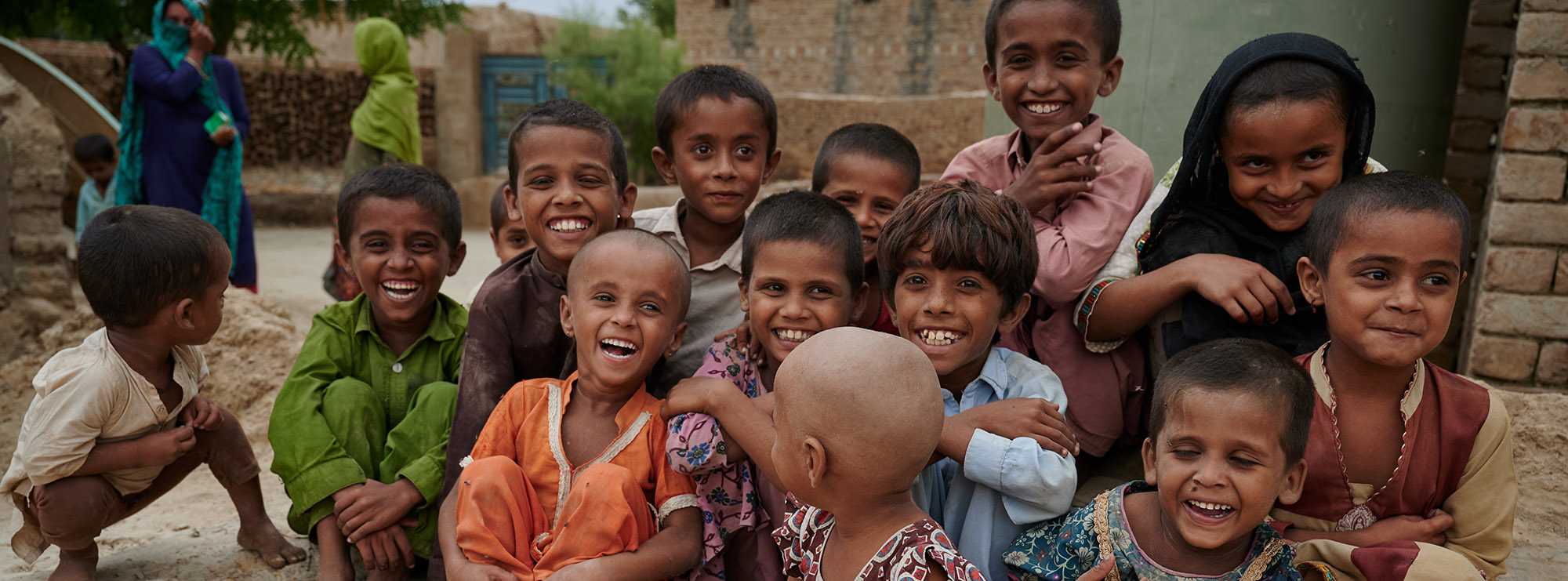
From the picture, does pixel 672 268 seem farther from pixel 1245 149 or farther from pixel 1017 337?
pixel 1245 149

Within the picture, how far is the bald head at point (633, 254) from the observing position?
2.25 metres

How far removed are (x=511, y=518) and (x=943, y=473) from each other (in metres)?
0.99

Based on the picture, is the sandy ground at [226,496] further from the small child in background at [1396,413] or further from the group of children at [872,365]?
the small child in background at [1396,413]

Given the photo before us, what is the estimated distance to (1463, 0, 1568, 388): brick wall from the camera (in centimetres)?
367

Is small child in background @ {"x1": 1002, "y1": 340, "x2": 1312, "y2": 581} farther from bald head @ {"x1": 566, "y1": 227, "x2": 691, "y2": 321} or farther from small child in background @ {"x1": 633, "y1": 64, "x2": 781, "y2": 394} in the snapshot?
small child in background @ {"x1": 633, "y1": 64, "x2": 781, "y2": 394}

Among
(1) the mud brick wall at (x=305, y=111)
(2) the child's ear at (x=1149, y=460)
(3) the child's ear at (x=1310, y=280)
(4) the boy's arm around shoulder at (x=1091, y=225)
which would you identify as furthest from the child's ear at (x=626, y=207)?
(1) the mud brick wall at (x=305, y=111)

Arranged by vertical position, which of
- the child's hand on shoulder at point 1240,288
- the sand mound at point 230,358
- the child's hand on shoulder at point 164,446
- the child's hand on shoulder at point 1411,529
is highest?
the child's hand on shoulder at point 1240,288

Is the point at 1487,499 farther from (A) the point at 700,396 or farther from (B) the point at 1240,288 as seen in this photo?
(A) the point at 700,396

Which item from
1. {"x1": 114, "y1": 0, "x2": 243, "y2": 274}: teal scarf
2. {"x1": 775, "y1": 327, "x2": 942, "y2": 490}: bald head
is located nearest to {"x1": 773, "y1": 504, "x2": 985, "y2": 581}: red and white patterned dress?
{"x1": 775, "y1": 327, "x2": 942, "y2": 490}: bald head

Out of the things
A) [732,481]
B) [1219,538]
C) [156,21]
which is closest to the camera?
[1219,538]

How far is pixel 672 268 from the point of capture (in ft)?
7.47

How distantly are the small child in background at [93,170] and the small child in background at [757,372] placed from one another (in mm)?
6633

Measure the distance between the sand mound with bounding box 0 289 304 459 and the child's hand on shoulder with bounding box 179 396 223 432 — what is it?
2.32 meters

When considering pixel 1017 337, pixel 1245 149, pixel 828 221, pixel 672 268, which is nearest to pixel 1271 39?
pixel 1245 149
